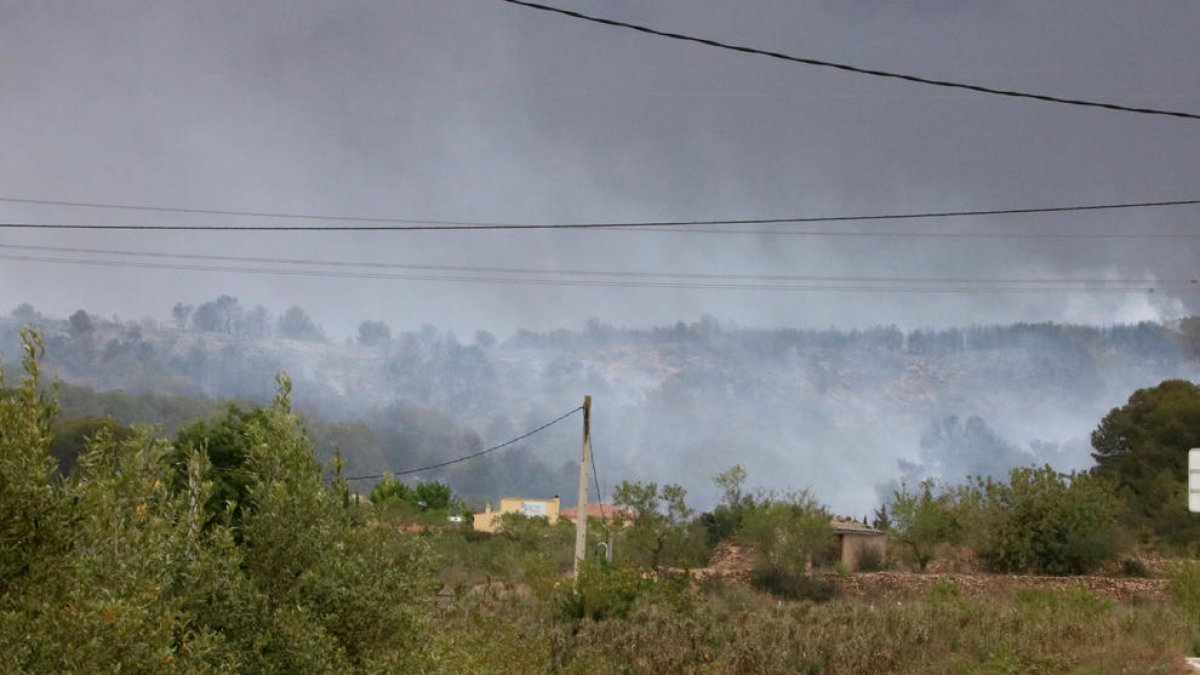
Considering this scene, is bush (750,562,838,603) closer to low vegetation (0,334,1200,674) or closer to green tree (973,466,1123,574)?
low vegetation (0,334,1200,674)

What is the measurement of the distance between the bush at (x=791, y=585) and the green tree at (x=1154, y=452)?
30.3 m

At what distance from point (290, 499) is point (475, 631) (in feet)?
31.8

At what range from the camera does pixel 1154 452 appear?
79.8 m

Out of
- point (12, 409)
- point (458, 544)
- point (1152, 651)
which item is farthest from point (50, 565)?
point (458, 544)

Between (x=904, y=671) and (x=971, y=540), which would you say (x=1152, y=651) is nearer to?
(x=904, y=671)

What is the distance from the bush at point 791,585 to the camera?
43.1 metres

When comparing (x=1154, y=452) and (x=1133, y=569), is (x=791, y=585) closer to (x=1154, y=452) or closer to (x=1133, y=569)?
(x=1133, y=569)

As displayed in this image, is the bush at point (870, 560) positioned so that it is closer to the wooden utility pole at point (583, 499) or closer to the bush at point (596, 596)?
the wooden utility pole at point (583, 499)

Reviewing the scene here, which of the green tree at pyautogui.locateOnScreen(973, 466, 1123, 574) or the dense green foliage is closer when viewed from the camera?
the dense green foliage

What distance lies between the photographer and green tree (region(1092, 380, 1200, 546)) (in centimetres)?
6906

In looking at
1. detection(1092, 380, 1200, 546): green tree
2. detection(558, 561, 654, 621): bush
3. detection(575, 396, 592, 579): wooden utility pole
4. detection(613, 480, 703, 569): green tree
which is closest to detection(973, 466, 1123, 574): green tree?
detection(613, 480, 703, 569): green tree

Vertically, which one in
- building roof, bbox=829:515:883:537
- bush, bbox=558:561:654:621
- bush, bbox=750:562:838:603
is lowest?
bush, bbox=558:561:654:621

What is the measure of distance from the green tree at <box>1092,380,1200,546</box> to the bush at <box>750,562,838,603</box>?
3032cm

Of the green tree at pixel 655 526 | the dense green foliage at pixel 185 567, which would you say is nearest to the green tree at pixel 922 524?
the green tree at pixel 655 526
